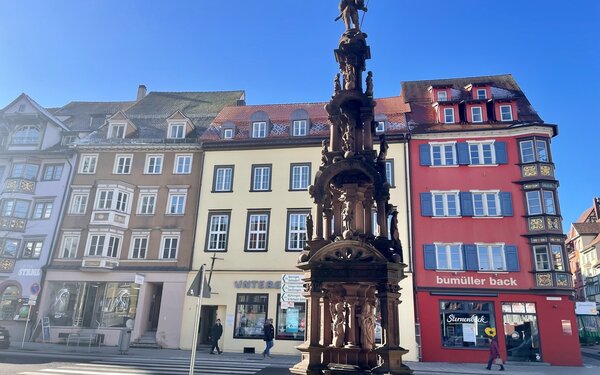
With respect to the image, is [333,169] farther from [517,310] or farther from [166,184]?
[166,184]

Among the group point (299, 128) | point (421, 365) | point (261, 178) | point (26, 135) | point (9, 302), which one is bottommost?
point (421, 365)

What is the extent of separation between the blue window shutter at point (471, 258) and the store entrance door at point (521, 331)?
8.12ft

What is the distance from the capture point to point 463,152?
2514 centimetres

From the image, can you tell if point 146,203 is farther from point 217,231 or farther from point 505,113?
point 505,113

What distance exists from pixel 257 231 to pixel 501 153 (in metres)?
15.6

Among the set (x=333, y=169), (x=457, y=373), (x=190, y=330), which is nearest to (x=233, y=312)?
(x=190, y=330)

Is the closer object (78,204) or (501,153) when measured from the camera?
(501,153)

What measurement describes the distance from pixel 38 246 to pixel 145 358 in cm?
1510

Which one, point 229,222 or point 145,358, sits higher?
point 229,222

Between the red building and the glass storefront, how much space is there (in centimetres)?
1768

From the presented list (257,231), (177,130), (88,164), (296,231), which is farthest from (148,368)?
(88,164)

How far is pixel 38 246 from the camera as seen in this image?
27844 mm

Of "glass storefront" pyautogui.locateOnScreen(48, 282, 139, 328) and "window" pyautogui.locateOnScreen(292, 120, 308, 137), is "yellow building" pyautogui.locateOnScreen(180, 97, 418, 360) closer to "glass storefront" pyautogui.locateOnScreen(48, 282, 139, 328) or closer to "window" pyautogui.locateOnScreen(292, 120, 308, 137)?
"window" pyautogui.locateOnScreen(292, 120, 308, 137)

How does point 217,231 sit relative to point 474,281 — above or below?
above
